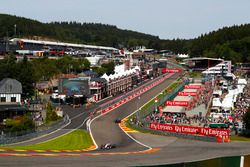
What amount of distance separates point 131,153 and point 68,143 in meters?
11.8

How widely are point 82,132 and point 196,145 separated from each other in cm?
1785

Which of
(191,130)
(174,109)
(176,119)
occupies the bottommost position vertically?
(176,119)

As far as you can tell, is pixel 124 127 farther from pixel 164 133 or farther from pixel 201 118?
pixel 201 118

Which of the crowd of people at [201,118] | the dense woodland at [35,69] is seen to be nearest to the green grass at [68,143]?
the crowd of people at [201,118]

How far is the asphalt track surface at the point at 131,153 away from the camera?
32719 millimetres

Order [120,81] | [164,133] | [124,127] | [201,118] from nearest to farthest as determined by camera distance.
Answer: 1. [164,133]
2. [124,127]
3. [201,118]
4. [120,81]

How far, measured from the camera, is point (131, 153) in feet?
128

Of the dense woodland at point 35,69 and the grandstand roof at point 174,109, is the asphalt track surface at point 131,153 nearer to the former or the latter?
the grandstand roof at point 174,109

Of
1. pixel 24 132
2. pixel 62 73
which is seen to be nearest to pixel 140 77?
pixel 62 73

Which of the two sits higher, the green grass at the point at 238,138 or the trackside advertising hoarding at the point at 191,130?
the trackside advertising hoarding at the point at 191,130

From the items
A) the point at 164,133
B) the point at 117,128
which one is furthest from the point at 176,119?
the point at 164,133

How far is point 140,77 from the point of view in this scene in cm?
13300

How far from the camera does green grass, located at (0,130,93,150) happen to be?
4342cm

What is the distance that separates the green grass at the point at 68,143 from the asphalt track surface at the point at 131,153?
1.54 metres
